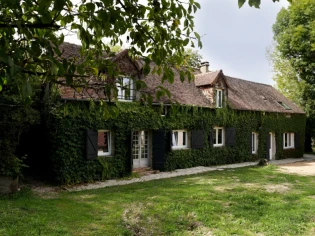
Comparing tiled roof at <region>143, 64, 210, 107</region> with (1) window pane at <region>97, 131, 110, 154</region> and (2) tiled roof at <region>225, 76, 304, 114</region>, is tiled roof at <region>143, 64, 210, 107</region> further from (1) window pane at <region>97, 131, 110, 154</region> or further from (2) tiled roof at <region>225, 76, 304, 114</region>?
(1) window pane at <region>97, 131, 110, 154</region>

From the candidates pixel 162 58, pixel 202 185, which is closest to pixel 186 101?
pixel 202 185

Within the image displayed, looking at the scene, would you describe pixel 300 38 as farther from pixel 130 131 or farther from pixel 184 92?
pixel 130 131

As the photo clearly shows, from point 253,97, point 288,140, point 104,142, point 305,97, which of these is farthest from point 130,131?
point 305,97

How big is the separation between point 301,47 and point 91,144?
21726mm

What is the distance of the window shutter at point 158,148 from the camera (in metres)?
14.8

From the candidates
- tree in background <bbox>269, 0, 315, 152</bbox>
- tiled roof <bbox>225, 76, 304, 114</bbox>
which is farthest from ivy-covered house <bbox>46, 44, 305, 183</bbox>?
tree in background <bbox>269, 0, 315, 152</bbox>

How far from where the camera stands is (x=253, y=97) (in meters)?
22.5

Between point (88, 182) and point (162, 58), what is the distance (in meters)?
10.6

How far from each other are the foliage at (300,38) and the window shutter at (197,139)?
45.5ft

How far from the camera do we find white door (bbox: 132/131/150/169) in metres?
14.4

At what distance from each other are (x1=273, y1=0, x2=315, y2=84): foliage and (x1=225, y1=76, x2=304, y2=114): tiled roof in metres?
3.54

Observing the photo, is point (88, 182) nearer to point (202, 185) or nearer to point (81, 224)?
point (202, 185)

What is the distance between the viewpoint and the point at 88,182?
12.2 metres

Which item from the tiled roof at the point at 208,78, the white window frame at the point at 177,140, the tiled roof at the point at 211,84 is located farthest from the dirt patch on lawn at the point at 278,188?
the tiled roof at the point at 208,78
